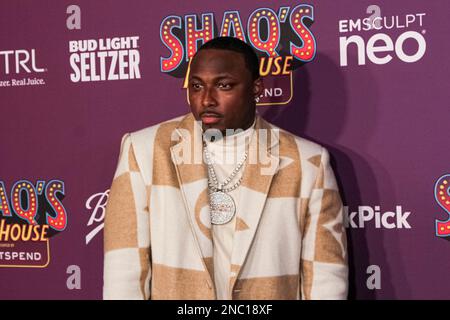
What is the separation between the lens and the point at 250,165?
1865 millimetres

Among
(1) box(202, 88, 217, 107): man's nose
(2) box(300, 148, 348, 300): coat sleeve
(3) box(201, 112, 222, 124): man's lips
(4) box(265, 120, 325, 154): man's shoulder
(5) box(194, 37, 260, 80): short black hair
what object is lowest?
(2) box(300, 148, 348, 300): coat sleeve

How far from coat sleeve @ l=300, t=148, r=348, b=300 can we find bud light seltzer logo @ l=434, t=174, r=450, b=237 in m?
0.42

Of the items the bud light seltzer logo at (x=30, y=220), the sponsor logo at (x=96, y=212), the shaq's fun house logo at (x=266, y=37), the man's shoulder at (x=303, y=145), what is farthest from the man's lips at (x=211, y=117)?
the bud light seltzer logo at (x=30, y=220)

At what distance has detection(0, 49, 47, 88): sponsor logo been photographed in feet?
8.05

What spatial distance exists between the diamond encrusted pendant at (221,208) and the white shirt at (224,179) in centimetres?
1

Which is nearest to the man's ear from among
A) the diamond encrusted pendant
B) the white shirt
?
the white shirt

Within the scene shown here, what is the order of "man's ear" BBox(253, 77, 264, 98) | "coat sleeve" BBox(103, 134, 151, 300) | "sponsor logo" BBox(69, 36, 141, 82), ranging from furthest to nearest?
"sponsor logo" BBox(69, 36, 141, 82), "man's ear" BBox(253, 77, 264, 98), "coat sleeve" BBox(103, 134, 151, 300)

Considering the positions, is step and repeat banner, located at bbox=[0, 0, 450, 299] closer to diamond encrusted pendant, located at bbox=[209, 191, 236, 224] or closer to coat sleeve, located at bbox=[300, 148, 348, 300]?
coat sleeve, located at bbox=[300, 148, 348, 300]

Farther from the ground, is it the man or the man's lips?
the man's lips

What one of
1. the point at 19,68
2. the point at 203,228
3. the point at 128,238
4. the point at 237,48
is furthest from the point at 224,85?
the point at 19,68

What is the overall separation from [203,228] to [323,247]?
1.22 ft

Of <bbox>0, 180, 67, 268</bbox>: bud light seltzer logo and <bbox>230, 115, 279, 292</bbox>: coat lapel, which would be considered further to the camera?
<bbox>0, 180, 67, 268</bbox>: bud light seltzer logo

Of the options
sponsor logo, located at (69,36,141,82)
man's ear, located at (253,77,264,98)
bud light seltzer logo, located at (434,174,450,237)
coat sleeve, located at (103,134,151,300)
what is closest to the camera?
coat sleeve, located at (103,134,151,300)
